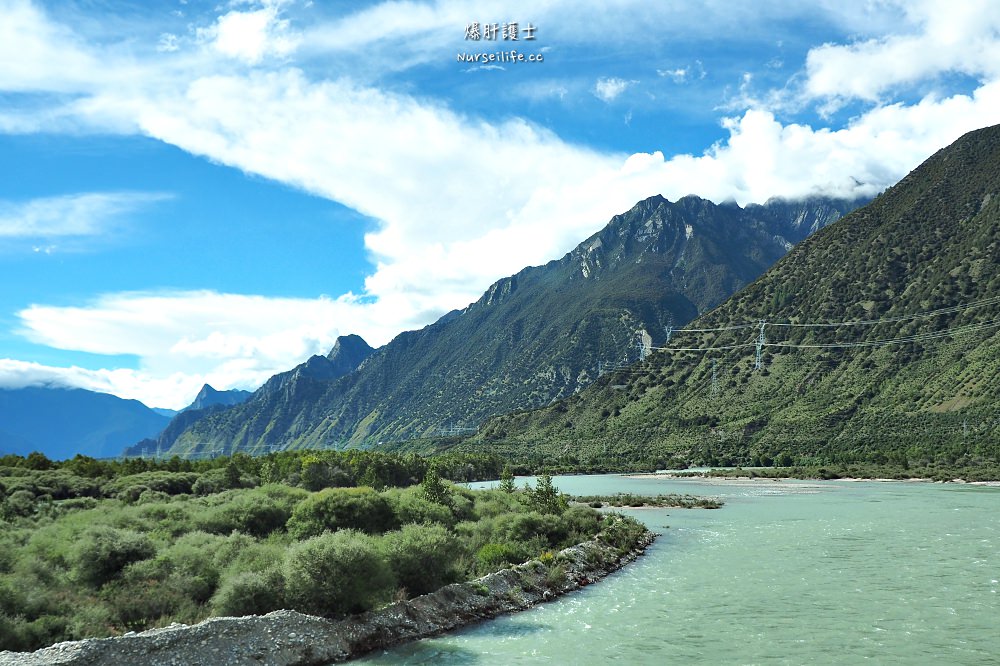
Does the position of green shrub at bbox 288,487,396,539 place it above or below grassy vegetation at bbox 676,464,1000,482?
above

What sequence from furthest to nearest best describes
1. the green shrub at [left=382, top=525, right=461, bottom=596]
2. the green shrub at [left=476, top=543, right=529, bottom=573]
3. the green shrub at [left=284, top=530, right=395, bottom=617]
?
the green shrub at [left=476, top=543, right=529, bottom=573], the green shrub at [left=382, top=525, right=461, bottom=596], the green shrub at [left=284, top=530, right=395, bottom=617]

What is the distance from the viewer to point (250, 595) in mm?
26250

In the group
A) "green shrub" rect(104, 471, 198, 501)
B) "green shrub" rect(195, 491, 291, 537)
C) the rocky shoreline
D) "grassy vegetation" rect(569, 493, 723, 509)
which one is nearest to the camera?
the rocky shoreline

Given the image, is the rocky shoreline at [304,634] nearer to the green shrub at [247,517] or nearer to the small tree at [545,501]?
the green shrub at [247,517]

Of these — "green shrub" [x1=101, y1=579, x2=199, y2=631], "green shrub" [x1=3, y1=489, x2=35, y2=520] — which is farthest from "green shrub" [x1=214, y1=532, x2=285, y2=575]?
"green shrub" [x1=3, y1=489, x2=35, y2=520]

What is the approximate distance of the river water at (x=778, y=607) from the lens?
24.9 metres

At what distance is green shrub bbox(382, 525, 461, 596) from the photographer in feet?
104

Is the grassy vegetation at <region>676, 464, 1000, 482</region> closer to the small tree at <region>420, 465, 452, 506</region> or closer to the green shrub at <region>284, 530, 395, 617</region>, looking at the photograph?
the small tree at <region>420, 465, 452, 506</region>

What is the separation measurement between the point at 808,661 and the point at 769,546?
94.0 ft

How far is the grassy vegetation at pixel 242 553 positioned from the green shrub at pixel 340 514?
0.09 m

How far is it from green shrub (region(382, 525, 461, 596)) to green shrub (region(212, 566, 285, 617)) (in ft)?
18.6

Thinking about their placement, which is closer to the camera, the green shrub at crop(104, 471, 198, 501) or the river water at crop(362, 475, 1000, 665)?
the river water at crop(362, 475, 1000, 665)

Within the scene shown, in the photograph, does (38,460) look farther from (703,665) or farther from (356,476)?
(703,665)

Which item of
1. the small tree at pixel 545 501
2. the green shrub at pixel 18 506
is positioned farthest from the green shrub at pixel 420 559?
the green shrub at pixel 18 506
